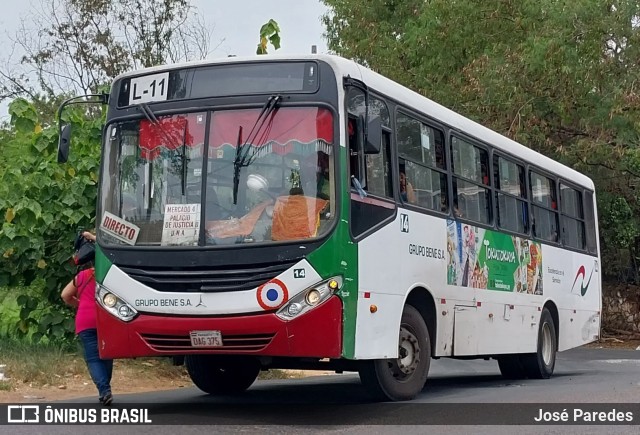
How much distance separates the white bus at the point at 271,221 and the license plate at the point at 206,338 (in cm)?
2

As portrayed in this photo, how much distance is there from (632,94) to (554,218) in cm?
742

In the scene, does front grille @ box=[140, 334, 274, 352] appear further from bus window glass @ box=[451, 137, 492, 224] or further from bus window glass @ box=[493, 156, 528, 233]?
bus window glass @ box=[493, 156, 528, 233]

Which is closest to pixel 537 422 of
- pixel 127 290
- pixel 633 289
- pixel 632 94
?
pixel 127 290

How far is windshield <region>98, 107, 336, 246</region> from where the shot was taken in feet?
30.1

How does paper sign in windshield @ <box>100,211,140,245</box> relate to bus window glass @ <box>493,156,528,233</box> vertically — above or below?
below

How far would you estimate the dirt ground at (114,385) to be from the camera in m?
11.8

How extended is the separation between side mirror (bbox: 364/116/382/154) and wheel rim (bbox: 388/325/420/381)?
2.02 meters

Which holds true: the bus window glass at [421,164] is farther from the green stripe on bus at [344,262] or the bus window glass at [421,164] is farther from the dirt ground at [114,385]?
the dirt ground at [114,385]

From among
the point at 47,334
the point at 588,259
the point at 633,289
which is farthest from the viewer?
the point at 633,289

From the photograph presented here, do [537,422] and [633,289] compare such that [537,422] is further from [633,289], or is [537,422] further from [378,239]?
[633,289]

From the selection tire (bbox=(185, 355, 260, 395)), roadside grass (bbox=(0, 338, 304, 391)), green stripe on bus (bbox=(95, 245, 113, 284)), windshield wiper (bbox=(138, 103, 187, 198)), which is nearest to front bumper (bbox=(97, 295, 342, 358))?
green stripe on bus (bbox=(95, 245, 113, 284))

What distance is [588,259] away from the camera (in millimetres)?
17984

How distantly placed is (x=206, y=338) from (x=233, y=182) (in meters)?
1.37

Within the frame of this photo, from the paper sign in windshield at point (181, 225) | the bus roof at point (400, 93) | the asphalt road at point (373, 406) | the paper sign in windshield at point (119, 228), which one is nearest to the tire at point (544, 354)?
the asphalt road at point (373, 406)
